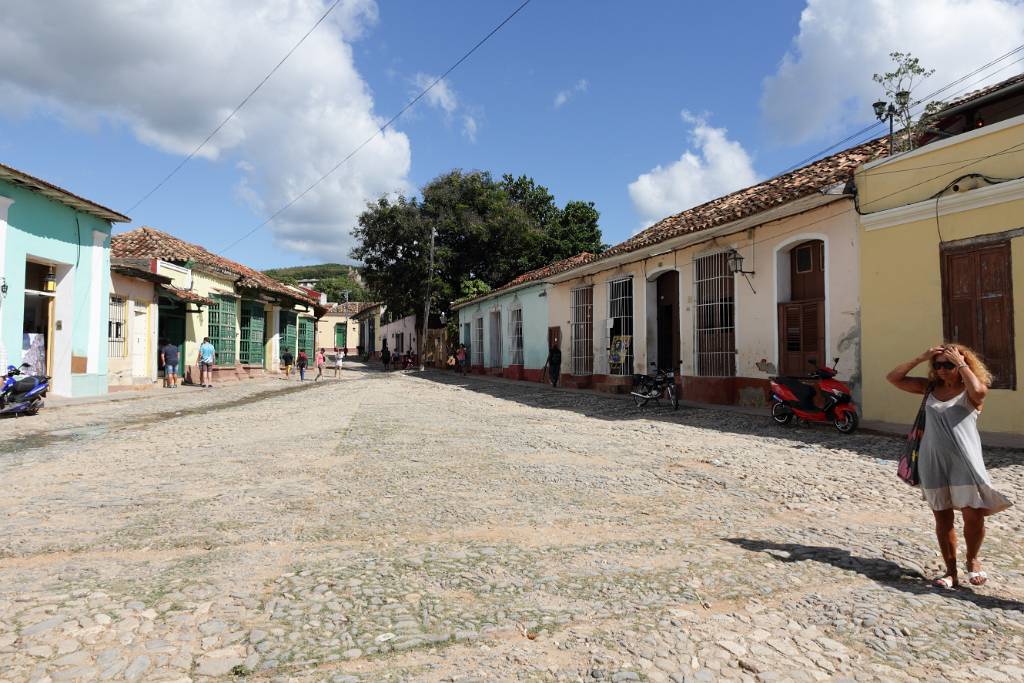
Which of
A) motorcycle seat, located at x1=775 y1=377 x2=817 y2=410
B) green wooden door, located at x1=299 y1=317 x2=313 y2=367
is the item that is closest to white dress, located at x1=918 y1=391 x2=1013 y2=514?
motorcycle seat, located at x1=775 y1=377 x2=817 y2=410

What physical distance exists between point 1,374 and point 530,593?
37.2 feet

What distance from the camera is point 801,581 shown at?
3.34 m

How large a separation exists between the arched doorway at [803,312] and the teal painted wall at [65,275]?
14.2 m

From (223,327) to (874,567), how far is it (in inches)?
820

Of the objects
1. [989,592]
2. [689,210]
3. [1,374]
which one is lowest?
[989,592]

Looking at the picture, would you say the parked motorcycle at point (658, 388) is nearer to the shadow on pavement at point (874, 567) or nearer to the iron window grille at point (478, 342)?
the shadow on pavement at point (874, 567)

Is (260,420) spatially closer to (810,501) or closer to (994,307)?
(810,501)

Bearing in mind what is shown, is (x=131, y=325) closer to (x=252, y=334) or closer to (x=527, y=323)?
(x=252, y=334)

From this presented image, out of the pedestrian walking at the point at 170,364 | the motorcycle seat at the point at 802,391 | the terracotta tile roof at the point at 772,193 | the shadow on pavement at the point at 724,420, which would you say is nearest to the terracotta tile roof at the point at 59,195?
the pedestrian walking at the point at 170,364

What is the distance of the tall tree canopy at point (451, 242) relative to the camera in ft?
98.0

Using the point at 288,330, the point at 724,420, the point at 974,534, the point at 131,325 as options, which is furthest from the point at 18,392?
the point at 288,330

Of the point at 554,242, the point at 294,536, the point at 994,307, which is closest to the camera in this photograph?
the point at 294,536

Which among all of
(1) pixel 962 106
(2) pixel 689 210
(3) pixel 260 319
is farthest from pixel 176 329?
(1) pixel 962 106

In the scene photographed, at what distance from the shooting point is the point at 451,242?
30.9 m
